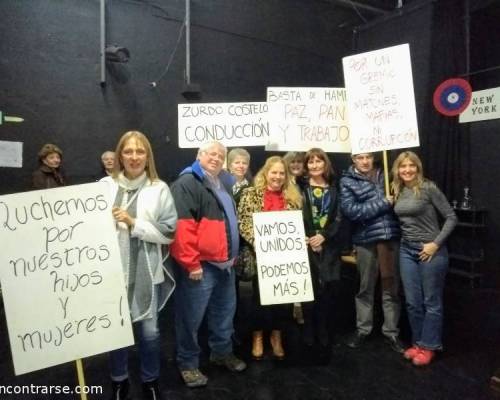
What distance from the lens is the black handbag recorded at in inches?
80.0

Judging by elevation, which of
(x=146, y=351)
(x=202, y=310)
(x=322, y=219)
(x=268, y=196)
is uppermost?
(x=268, y=196)

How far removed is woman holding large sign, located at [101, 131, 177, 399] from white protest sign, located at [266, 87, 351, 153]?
85 centimetres

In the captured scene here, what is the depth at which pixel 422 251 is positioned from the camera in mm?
2043

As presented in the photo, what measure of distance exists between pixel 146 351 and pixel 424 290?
158 cm

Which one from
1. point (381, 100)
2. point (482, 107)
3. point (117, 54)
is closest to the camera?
point (381, 100)

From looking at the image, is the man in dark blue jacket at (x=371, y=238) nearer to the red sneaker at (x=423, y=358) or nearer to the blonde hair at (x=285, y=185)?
the red sneaker at (x=423, y=358)

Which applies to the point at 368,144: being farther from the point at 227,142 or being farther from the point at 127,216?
the point at 127,216

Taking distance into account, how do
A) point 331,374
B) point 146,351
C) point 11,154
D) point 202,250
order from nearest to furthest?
point 146,351 < point 202,250 < point 331,374 < point 11,154

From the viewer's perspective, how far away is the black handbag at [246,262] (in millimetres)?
2031

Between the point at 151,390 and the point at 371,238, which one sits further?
the point at 371,238

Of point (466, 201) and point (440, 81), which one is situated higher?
point (440, 81)

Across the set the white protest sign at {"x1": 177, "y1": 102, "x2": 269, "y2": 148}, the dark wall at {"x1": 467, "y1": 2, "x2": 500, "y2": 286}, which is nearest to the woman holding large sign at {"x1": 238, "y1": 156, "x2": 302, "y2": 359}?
the white protest sign at {"x1": 177, "y1": 102, "x2": 269, "y2": 148}

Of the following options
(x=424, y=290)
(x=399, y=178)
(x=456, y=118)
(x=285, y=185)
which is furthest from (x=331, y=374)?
(x=456, y=118)

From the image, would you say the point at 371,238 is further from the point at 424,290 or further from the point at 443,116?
the point at 443,116
